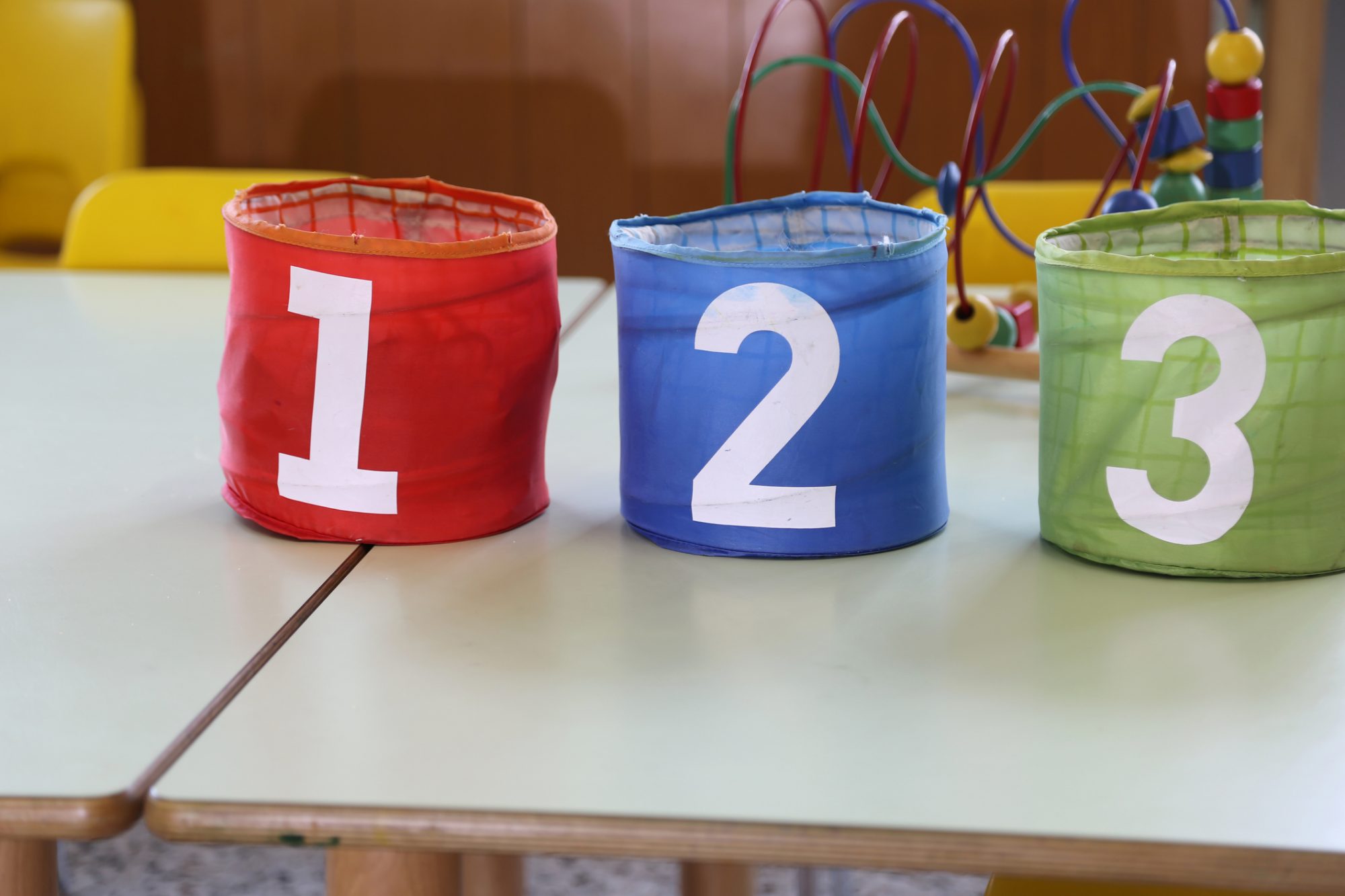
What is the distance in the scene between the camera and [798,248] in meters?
0.77

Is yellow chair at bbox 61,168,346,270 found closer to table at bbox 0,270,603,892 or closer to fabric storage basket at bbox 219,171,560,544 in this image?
table at bbox 0,270,603,892

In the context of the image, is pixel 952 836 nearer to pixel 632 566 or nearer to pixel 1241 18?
pixel 632 566

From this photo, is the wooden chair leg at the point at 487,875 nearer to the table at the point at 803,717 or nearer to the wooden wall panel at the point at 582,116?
the table at the point at 803,717

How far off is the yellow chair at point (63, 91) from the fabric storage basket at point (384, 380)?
2.09 m

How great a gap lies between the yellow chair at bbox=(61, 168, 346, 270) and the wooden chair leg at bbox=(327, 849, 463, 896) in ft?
4.07

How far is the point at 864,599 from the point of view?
602 millimetres

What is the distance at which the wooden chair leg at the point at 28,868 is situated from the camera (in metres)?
0.67

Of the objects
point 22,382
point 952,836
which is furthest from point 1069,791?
point 22,382

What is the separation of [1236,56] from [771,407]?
0.58 m

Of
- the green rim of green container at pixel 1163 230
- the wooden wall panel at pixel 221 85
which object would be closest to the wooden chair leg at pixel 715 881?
the green rim of green container at pixel 1163 230

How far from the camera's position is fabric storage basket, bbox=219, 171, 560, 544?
24.8 inches

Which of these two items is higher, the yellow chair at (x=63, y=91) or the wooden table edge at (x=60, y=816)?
the yellow chair at (x=63, y=91)

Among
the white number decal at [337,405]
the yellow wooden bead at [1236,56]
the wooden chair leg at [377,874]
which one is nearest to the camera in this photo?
the wooden chair leg at [377,874]

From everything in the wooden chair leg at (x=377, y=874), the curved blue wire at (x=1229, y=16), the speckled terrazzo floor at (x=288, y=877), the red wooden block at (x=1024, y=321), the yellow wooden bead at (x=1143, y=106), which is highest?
the curved blue wire at (x=1229, y=16)
